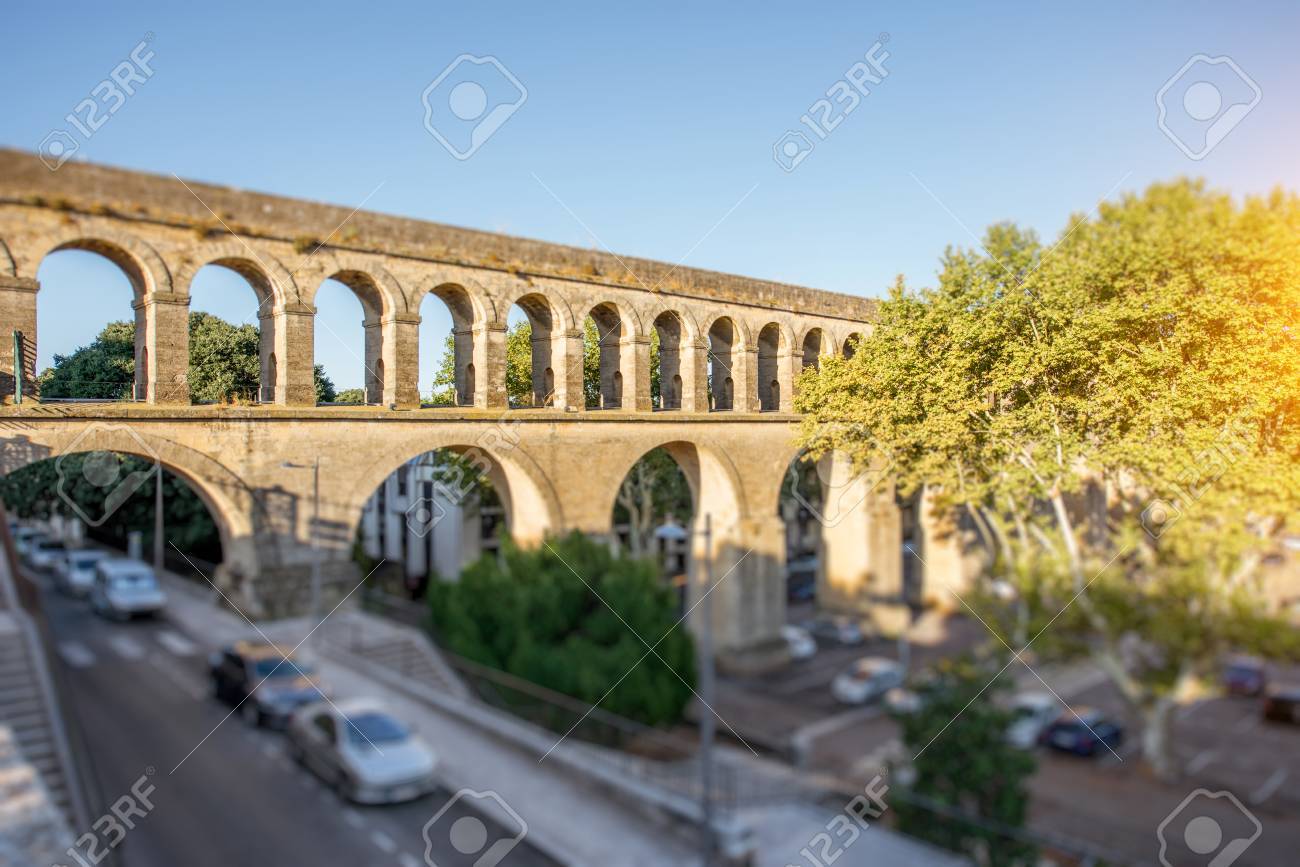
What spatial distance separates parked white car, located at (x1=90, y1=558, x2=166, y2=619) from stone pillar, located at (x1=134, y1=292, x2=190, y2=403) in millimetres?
3274

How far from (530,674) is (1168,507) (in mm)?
11704

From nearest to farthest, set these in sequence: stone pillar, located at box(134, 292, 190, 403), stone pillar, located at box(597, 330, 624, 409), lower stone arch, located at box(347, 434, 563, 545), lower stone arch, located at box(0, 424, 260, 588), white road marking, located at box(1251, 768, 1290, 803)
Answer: white road marking, located at box(1251, 768, 1290, 803)
lower stone arch, located at box(0, 424, 260, 588)
stone pillar, located at box(134, 292, 190, 403)
lower stone arch, located at box(347, 434, 563, 545)
stone pillar, located at box(597, 330, 624, 409)

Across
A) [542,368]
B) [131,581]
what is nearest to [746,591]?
[542,368]

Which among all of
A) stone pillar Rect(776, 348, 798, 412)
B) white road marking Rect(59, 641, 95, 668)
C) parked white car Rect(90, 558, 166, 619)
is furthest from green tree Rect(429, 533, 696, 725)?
stone pillar Rect(776, 348, 798, 412)

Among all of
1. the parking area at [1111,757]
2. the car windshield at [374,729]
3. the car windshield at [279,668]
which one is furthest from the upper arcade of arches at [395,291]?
the parking area at [1111,757]

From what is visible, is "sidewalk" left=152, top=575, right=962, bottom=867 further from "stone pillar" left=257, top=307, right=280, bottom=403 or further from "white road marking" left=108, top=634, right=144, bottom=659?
"stone pillar" left=257, top=307, right=280, bottom=403

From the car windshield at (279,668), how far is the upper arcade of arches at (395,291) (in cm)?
549

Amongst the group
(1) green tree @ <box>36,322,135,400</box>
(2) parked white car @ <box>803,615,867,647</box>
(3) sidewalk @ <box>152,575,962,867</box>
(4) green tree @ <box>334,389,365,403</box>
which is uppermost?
(1) green tree @ <box>36,322,135,400</box>

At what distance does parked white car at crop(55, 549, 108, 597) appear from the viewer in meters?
14.0

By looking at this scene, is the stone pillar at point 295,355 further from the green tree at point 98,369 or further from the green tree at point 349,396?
the green tree at point 98,369

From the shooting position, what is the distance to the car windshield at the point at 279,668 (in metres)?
13.6

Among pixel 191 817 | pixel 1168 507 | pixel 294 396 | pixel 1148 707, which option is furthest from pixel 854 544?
pixel 191 817

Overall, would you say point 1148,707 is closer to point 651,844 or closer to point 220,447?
point 651,844

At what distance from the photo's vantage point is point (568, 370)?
20531mm
